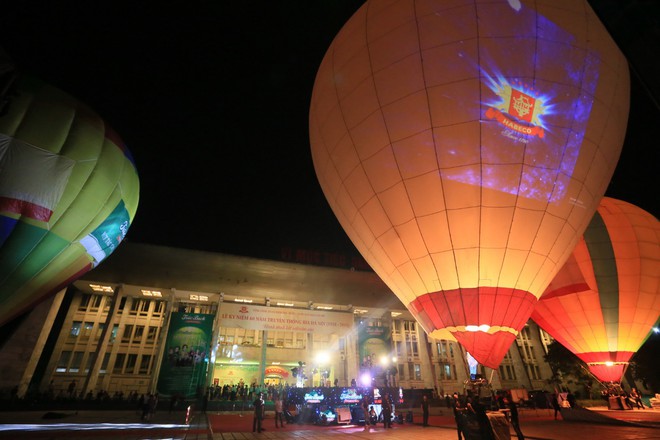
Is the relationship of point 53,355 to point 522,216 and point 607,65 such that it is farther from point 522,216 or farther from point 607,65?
point 607,65

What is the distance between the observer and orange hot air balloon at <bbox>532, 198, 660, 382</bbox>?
11367 millimetres

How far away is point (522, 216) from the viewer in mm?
6043

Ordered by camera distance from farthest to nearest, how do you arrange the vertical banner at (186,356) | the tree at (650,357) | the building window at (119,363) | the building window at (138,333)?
the building window at (138,333)
the building window at (119,363)
the tree at (650,357)
the vertical banner at (186,356)

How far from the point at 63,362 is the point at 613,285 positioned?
124ft

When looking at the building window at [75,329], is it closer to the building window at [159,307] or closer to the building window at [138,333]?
the building window at [138,333]

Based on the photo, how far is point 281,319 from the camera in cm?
2470

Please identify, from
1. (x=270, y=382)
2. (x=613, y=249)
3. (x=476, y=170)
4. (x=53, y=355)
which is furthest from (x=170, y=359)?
(x=613, y=249)

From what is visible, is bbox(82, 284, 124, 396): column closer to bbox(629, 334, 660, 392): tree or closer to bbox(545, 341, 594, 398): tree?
bbox(545, 341, 594, 398): tree

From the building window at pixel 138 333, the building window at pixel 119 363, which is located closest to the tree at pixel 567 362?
the building window at pixel 138 333

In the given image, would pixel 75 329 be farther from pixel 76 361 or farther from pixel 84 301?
pixel 76 361

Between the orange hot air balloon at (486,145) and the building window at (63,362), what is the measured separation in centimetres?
3330

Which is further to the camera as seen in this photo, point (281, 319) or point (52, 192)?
point (281, 319)

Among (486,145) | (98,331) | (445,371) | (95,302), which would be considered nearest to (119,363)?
(98,331)

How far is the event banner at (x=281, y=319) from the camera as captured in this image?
941 inches
